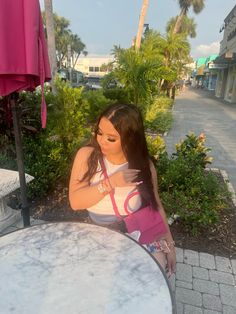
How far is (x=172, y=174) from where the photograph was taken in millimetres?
3361

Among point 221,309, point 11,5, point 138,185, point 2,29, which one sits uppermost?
point 11,5

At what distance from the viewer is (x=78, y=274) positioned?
1.21 m

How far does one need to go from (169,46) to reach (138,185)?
49.3 ft

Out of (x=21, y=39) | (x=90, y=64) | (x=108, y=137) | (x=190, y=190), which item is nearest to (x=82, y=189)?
(x=108, y=137)

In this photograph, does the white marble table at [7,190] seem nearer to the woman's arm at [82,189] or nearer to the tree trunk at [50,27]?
the woman's arm at [82,189]

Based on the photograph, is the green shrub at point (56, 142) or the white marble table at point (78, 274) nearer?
the white marble table at point (78, 274)

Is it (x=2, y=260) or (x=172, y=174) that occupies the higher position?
(x=2, y=260)

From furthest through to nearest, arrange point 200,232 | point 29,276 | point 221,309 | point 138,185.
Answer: point 200,232
point 221,309
point 138,185
point 29,276

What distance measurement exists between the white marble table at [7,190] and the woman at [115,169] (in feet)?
4.28

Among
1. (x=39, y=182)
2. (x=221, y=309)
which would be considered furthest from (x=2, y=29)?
(x=221, y=309)

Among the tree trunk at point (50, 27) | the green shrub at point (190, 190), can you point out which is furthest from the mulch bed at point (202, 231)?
the tree trunk at point (50, 27)

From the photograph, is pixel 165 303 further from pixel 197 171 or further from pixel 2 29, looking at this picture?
pixel 197 171

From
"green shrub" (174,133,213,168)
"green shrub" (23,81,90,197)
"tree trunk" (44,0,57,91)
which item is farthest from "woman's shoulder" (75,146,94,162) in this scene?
"tree trunk" (44,0,57,91)

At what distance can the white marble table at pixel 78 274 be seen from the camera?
3.48 feet
